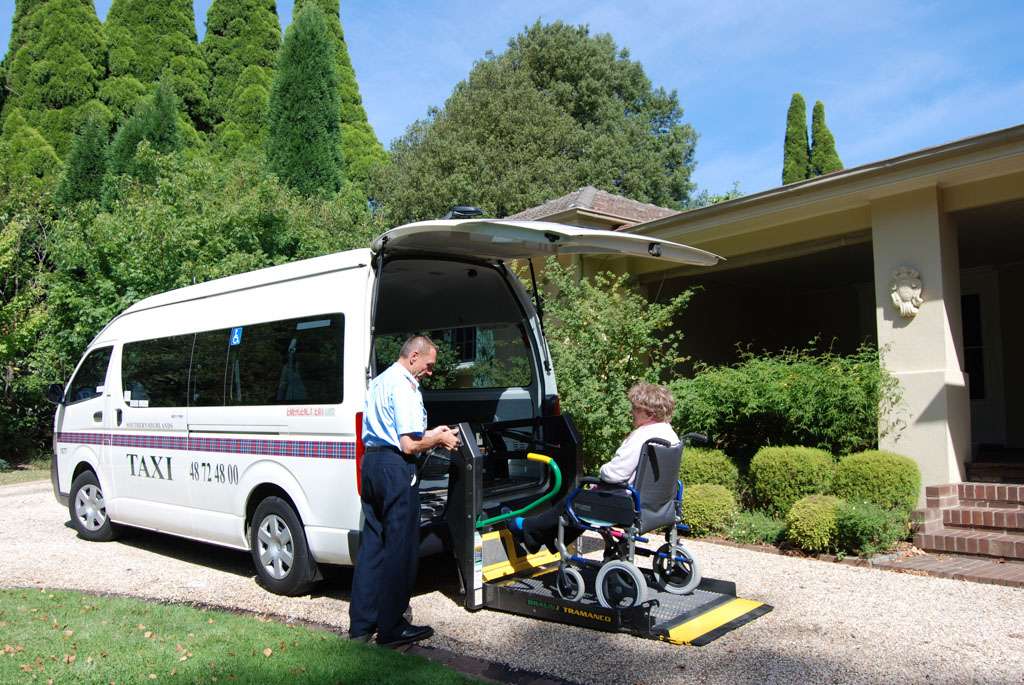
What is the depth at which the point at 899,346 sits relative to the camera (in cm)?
826

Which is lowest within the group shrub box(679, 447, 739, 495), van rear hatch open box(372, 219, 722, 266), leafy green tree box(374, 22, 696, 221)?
shrub box(679, 447, 739, 495)

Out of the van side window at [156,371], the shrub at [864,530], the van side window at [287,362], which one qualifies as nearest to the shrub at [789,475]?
the shrub at [864,530]

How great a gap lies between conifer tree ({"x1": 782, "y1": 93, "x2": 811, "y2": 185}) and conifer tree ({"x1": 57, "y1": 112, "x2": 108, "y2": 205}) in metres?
27.0

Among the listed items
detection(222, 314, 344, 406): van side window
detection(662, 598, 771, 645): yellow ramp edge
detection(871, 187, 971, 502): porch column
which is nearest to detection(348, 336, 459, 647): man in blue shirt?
detection(222, 314, 344, 406): van side window

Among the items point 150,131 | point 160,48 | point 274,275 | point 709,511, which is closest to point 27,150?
point 150,131

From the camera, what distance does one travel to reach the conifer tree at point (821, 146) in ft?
114

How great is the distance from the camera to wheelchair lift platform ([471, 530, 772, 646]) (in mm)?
4699

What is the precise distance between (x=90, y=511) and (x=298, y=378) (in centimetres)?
385

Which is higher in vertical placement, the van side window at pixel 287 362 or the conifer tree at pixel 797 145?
the conifer tree at pixel 797 145

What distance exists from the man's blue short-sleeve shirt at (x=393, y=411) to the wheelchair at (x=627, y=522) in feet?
3.86

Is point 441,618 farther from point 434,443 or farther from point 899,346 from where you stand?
point 899,346

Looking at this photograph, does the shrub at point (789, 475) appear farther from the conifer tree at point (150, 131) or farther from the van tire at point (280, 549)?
the conifer tree at point (150, 131)

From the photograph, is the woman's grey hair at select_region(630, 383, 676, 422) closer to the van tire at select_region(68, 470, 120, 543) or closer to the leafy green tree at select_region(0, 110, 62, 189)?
the van tire at select_region(68, 470, 120, 543)

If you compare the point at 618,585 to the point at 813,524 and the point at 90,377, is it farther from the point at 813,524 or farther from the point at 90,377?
the point at 90,377
